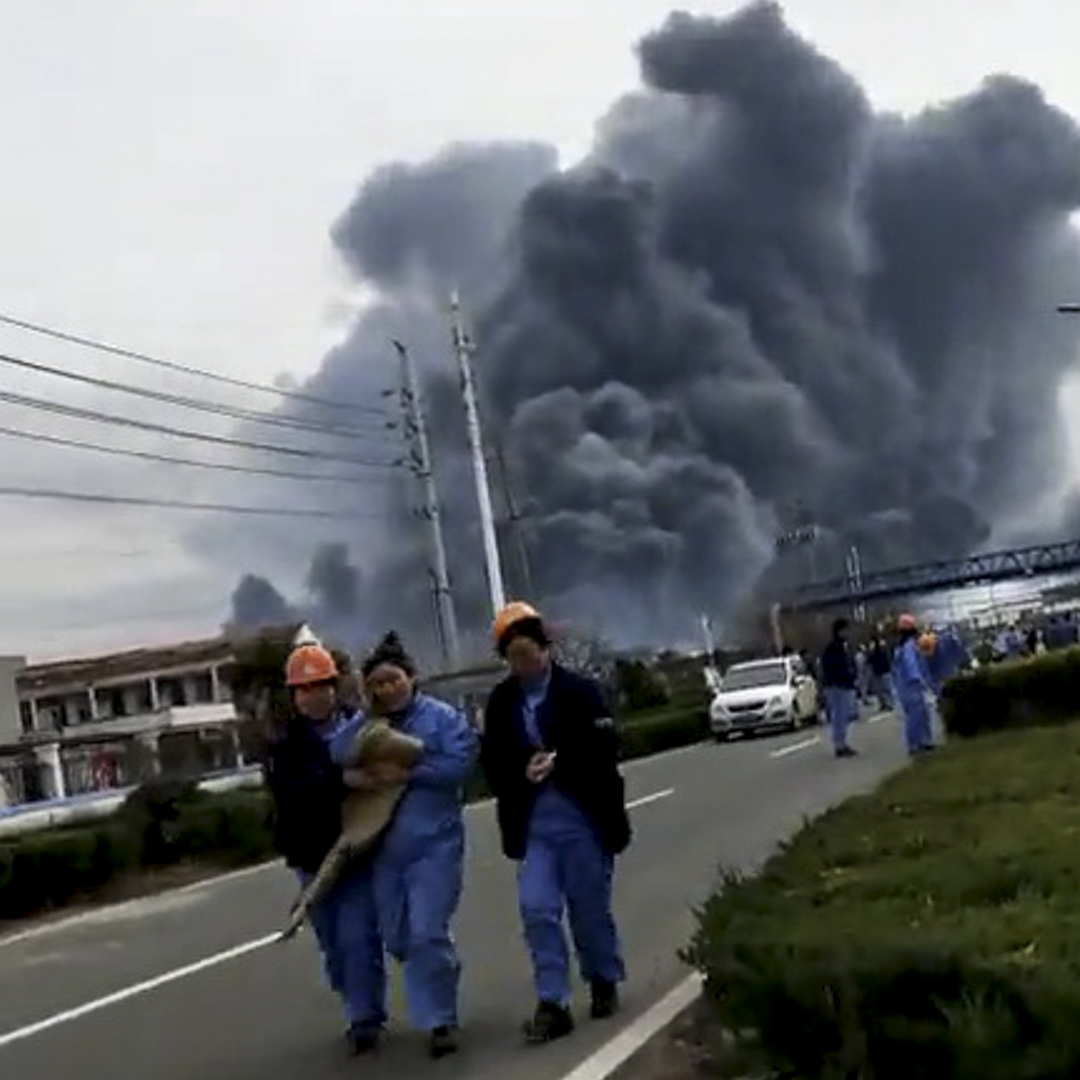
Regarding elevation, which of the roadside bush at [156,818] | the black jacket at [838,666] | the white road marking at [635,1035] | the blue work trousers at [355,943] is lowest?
the white road marking at [635,1035]

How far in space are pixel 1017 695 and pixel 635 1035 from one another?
1430 centimetres

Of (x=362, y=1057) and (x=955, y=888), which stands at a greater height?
(x=955, y=888)

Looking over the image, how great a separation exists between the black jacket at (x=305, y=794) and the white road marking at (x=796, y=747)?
22137mm

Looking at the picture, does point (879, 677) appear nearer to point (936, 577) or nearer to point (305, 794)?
point (305, 794)

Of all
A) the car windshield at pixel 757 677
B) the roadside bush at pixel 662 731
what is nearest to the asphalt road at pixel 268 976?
the roadside bush at pixel 662 731

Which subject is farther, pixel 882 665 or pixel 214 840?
pixel 882 665

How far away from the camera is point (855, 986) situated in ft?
16.0

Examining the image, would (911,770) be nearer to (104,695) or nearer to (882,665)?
(882,665)

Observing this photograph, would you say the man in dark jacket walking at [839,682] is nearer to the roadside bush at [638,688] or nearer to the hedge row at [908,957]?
the hedge row at [908,957]

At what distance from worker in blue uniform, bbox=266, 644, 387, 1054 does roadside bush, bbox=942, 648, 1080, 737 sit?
13.7 m

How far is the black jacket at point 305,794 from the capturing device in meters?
8.42

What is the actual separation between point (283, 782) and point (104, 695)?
294ft

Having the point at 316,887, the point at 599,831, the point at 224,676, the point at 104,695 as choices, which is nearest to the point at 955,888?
the point at 599,831

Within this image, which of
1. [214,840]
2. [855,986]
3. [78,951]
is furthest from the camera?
[214,840]
